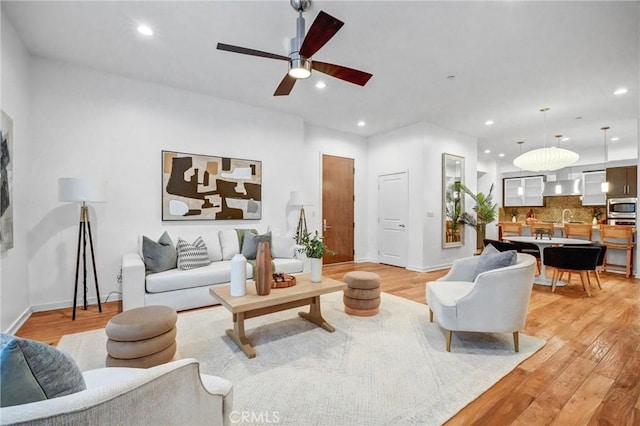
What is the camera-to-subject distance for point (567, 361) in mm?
2385

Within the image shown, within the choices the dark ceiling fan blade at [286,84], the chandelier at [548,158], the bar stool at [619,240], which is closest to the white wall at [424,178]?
the chandelier at [548,158]

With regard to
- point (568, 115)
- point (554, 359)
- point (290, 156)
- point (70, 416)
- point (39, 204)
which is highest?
point (568, 115)

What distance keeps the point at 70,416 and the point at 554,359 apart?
316 cm

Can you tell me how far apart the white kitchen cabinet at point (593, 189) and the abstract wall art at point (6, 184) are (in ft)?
37.2

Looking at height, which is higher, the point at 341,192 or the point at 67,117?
the point at 67,117

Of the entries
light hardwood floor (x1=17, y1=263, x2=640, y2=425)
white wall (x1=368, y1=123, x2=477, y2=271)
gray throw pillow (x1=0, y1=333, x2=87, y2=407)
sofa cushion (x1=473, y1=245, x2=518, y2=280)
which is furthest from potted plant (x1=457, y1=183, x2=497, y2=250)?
gray throw pillow (x1=0, y1=333, x2=87, y2=407)

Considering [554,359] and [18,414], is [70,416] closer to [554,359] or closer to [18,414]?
[18,414]

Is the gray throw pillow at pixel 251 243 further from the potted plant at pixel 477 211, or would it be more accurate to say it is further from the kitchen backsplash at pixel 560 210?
the kitchen backsplash at pixel 560 210

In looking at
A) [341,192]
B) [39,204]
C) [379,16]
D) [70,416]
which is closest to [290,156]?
[341,192]

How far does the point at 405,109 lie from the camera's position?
5141 mm

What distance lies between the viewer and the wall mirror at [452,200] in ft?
20.1

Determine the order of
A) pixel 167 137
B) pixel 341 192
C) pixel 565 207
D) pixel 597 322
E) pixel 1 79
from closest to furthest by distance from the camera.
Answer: pixel 1 79
pixel 597 322
pixel 167 137
pixel 341 192
pixel 565 207

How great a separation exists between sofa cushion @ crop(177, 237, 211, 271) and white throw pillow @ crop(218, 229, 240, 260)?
0.37 meters

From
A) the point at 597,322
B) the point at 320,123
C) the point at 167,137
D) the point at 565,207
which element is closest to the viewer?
the point at 597,322
